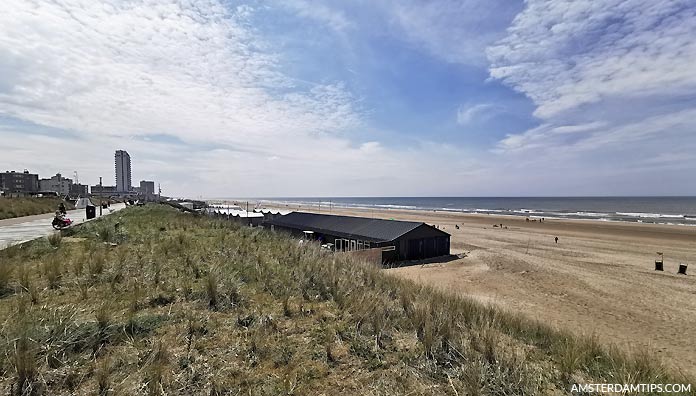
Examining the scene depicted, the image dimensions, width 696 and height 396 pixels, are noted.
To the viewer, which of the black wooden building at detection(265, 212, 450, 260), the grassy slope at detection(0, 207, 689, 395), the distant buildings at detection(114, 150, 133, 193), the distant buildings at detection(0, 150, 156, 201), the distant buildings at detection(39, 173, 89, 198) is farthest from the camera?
the distant buildings at detection(114, 150, 133, 193)

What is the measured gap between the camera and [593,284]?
740 inches

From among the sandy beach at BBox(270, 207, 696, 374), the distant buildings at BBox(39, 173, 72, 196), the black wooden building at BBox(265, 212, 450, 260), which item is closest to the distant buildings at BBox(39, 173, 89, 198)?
the distant buildings at BBox(39, 173, 72, 196)

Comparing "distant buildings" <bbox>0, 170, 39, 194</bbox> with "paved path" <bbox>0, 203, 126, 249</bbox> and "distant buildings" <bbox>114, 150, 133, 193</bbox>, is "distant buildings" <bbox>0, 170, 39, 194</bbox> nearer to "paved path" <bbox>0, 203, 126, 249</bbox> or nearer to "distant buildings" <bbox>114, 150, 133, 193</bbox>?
"distant buildings" <bbox>114, 150, 133, 193</bbox>

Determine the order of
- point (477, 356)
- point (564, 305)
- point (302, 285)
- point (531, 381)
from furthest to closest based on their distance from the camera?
point (564, 305) < point (302, 285) < point (477, 356) < point (531, 381)

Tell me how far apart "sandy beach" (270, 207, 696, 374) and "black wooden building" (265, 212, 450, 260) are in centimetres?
224

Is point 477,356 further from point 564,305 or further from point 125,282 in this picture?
point 564,305

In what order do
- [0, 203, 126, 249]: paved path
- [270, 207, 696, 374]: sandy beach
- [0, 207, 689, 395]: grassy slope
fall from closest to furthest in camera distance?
[0, 207, 689, 395]: grassy slope
[0, 203, 126, 249]: paved path
[270, 207, 696, 374]: sandy beach

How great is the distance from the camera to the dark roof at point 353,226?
2631cm

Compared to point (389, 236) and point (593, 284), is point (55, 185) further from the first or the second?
point (593, 284)

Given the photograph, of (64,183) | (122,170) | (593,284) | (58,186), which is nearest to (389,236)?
(593,284)

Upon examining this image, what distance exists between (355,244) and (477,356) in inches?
A: 851

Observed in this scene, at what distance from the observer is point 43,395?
3.16m

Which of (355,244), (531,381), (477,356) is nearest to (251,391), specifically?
(477,356)

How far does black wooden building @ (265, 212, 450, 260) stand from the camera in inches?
998
